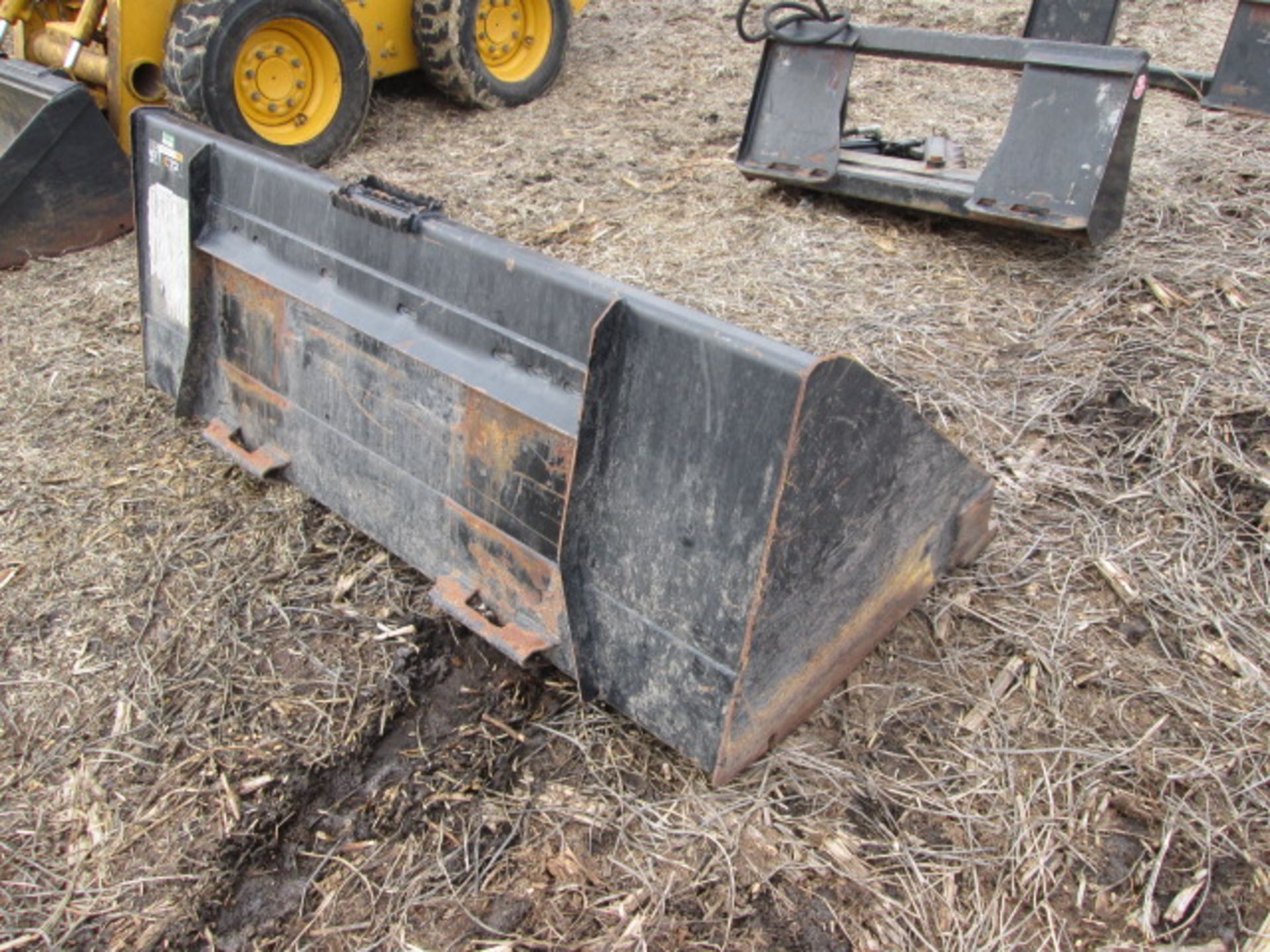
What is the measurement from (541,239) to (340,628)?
2.64m

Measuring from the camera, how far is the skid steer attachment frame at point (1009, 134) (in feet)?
13.6

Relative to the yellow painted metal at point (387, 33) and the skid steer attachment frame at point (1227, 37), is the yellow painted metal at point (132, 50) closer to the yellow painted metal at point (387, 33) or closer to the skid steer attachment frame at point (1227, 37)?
the yellow painted metal at point (387, 33)

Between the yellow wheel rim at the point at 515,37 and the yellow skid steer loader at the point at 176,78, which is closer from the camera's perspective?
the yellow skid steer loader at the point at 176,78

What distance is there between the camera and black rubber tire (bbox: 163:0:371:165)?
16.9 ft

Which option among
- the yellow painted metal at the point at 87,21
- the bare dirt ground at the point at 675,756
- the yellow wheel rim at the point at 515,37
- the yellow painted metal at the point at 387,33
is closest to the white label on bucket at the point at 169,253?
the bare dirt ground at the point at 675,756

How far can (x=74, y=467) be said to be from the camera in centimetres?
342

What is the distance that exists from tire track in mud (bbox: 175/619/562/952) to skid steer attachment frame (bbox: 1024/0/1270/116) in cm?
417

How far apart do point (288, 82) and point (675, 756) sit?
4.61 m

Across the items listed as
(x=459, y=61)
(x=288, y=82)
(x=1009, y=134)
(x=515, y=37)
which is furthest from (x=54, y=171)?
(x=1009, y=134)

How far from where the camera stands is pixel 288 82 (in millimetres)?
5711

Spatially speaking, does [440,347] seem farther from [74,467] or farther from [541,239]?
[541,239]

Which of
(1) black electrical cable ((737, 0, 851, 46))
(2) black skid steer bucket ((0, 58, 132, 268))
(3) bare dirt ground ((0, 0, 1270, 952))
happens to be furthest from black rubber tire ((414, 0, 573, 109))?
(3) bare dirt ground ((0, 0, 1270, 952))

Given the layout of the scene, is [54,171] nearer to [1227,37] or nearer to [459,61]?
[459,61]

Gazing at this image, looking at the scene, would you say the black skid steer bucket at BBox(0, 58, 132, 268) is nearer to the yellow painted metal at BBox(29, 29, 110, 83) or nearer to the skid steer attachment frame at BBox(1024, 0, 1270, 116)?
the yellow painted metal at BBox(29, 29, 110, 83)
